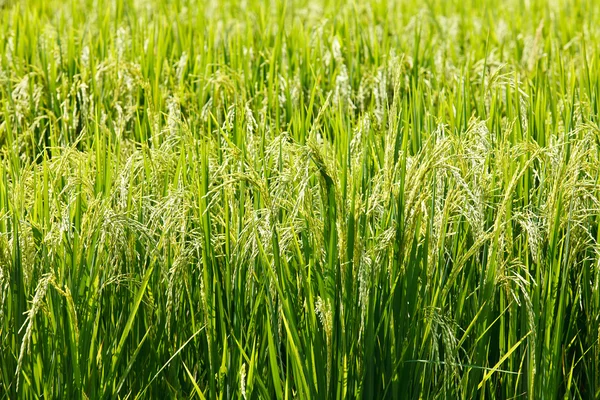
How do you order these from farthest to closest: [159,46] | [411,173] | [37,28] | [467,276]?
[37,28] → [159,46] → [467,276] → [411,173]

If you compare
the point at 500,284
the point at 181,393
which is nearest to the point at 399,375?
the point at 500,284

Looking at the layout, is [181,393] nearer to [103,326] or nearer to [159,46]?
[103,326]

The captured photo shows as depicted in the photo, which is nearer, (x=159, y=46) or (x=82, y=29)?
(x=159, y=46)

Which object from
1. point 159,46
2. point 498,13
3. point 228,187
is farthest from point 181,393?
point 498,13

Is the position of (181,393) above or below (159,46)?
below

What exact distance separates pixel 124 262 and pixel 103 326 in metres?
0.15

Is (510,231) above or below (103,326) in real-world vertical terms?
above

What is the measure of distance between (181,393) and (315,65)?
215 centimetres

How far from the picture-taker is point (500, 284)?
6.13 ft

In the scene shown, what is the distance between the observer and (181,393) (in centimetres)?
183

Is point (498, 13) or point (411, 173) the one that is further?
point (498, 13)

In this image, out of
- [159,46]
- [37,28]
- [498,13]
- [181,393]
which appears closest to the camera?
[181,393]

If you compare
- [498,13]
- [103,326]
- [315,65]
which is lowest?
[103,326]

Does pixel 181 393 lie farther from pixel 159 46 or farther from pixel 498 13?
pixel 498 13
